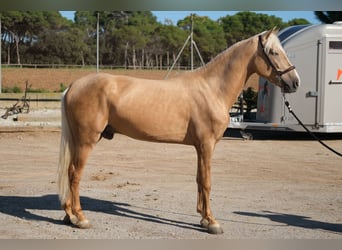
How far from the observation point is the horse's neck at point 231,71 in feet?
14.9

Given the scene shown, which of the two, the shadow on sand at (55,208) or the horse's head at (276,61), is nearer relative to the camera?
the horse's head at (276,61)

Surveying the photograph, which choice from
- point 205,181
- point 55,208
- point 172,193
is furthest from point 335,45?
point 55,208

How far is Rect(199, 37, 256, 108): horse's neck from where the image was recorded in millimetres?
4547

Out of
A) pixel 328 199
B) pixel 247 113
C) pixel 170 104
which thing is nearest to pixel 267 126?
pixel 247 113

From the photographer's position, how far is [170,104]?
14.6 ft

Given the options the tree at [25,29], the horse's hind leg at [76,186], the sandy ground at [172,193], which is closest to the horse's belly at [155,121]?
the horse's hind leg at [76,186]

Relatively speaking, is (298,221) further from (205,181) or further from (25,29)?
(25,29)

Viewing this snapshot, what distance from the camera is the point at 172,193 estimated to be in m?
6.02

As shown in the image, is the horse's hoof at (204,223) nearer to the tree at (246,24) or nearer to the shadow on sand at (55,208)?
the shadow on sand at (55,208)

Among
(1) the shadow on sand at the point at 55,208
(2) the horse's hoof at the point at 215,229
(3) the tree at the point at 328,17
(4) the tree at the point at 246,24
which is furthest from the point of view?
(4) the tree at the point at 246,24

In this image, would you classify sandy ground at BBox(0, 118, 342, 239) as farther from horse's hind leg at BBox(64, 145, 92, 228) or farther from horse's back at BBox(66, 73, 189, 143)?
horse's back at BBox(66, 73, 189, 143)

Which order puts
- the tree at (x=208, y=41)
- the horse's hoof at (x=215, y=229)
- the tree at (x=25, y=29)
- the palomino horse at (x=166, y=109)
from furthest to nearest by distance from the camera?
the tree at (x=208, y=41) < the tree at (x=25, y=29) < the palomino horse at (x=166, y=109) < the horse's hoof at (x=215, y=229)

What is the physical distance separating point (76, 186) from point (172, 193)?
5.84ft

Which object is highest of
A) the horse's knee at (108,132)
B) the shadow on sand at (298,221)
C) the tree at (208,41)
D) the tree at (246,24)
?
the tree at (246,24)
